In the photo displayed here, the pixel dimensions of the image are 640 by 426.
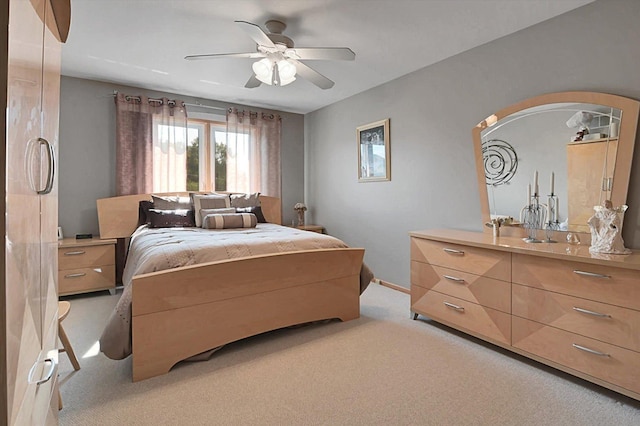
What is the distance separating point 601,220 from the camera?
2.03m

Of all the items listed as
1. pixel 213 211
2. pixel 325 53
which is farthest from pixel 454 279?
pixel 213 211

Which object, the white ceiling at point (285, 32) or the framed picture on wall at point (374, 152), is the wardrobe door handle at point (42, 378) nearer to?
the white ceiling at point (285, 32)

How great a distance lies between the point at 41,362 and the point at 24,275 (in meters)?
0.27

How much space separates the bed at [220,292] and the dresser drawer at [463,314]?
0.51m

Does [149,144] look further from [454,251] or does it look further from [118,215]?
[454,251]

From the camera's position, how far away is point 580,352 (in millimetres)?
1902

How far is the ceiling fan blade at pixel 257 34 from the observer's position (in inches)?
80.3

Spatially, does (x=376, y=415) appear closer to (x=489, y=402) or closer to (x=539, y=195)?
(x=489, y=402)

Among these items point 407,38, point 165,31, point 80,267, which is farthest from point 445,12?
point 80,267

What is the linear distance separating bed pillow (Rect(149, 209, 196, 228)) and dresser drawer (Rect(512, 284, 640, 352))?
324 centimetres

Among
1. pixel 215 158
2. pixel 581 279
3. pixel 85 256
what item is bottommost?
pixel 85 256

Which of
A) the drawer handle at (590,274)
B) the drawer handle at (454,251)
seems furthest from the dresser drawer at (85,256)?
the drawer handle at (590,274)

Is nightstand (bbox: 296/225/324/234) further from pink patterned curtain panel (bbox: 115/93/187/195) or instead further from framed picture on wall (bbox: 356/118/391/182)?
pink patterned curtain panel (bbox: 115/93/187/195)

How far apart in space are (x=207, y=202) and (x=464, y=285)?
9.35 feet
